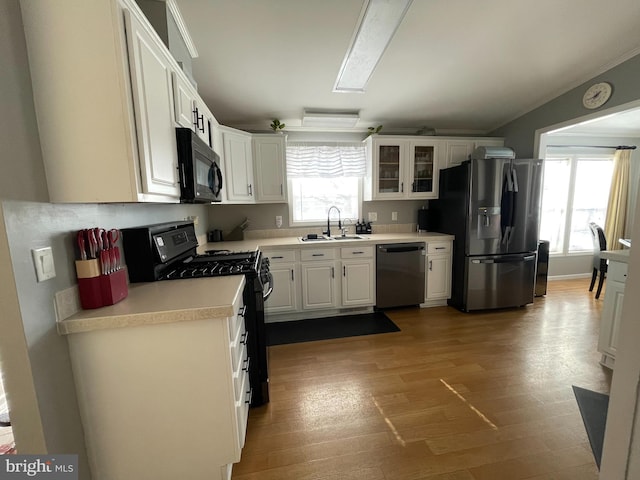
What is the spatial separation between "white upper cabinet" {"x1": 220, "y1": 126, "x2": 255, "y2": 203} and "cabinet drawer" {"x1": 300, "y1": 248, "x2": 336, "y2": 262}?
90 cm

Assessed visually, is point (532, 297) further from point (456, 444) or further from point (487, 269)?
point (456, 444)

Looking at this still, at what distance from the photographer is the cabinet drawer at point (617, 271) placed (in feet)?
6.37

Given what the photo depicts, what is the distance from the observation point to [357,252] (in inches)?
120

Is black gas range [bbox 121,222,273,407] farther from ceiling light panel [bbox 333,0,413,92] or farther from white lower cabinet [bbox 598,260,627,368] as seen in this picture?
white lower cabinet [bbox 598,260,627,368]

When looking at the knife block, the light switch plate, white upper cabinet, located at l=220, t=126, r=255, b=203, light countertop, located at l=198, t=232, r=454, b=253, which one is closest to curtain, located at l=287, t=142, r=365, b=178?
white upper cabinet, located at l=220, t=126, r=255, b=203

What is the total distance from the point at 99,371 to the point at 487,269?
139 inches

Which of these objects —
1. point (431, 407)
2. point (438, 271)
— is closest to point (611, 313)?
point (438, 271)

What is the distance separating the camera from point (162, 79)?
49.6 inches

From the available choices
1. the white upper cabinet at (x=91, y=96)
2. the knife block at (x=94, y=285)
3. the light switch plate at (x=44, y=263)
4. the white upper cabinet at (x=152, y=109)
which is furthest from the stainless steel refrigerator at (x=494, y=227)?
the light switch plate at (x=44, y=263)

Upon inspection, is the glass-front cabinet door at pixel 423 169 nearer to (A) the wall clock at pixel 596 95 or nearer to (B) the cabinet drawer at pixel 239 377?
(A) the wall clock at pixel 596 95

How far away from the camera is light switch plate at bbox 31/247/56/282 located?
905 mm

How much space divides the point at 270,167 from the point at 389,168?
1.56m

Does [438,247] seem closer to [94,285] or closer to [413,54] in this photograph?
[413,54]

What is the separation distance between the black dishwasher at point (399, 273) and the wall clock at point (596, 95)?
88.2 inches
